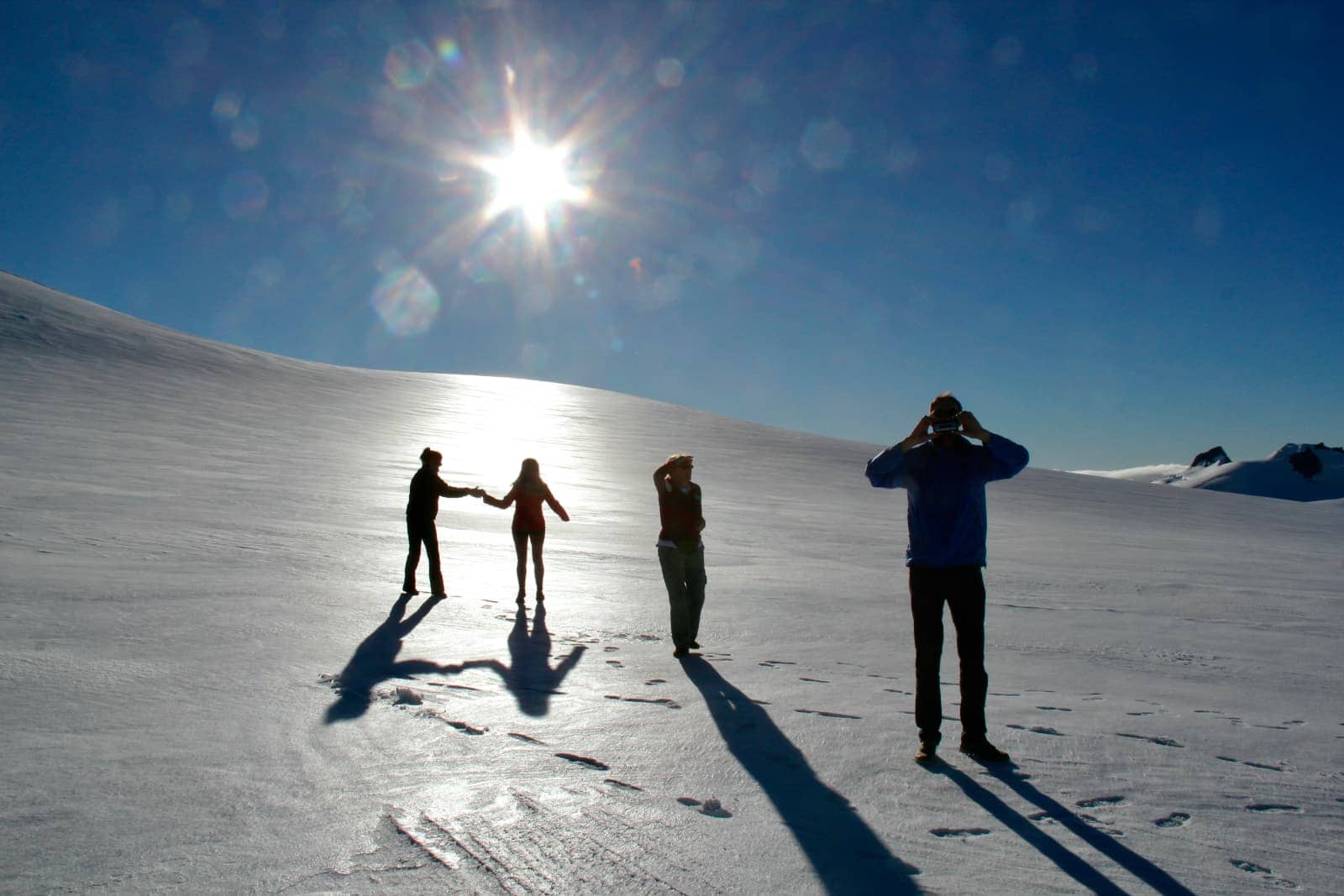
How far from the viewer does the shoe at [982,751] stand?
13.0ft

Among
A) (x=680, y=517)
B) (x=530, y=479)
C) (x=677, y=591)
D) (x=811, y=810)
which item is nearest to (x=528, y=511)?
(x=530, y=479)

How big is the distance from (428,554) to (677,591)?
123 inches

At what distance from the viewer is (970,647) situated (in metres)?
4.07

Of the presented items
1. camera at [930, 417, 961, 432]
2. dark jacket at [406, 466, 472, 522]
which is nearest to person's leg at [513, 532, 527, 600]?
dark jacket at [406, 466, 472, 522]

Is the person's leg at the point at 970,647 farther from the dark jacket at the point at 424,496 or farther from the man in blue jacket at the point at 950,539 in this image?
the dark jacket at the point at 424,496

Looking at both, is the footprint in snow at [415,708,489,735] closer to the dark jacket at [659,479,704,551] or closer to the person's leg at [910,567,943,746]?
the person's leg at [910,567,943,746]

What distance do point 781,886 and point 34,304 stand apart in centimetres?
4410

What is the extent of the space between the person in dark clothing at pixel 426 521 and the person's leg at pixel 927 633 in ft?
17.1

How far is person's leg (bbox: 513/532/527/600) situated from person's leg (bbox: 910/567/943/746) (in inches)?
183

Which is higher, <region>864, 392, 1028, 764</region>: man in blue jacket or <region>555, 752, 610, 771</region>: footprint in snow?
<region>864, 392, 1028, 764</region>: man in blue jacket

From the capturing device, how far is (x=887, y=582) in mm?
10914

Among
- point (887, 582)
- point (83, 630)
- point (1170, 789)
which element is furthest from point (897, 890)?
A: point (887, 582)

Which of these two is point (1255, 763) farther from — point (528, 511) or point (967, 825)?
point (528, 511)

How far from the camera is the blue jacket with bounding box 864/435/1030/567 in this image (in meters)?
4.05
